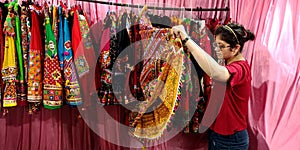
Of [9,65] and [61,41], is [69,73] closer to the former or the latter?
[61,41]

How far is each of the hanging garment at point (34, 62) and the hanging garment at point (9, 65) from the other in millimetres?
78

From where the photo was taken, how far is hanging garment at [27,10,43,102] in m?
1.40

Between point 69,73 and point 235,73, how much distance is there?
2.87 ft

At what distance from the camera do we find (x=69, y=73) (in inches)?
56.6

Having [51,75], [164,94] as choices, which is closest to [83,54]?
[51,75]

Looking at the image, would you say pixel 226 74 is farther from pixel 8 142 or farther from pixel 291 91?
pixel 8 142

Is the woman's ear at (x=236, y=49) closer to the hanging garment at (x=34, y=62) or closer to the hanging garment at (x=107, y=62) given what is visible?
the hanging garment at (x=107, y=62)

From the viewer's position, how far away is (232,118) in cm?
124

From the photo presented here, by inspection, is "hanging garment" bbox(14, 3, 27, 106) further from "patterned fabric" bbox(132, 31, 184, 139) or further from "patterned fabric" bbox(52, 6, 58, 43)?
"patterned fabric" bbox(132, 31, 184, 139)

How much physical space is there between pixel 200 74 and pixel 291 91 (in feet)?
1.53

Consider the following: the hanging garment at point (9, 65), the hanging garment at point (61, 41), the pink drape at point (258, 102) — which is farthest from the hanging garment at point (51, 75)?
the pink drape at point (258, 102)

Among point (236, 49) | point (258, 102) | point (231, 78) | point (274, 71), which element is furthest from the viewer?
point (258, 102)

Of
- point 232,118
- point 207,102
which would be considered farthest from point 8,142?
point 232,118

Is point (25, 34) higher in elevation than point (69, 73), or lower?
higher
